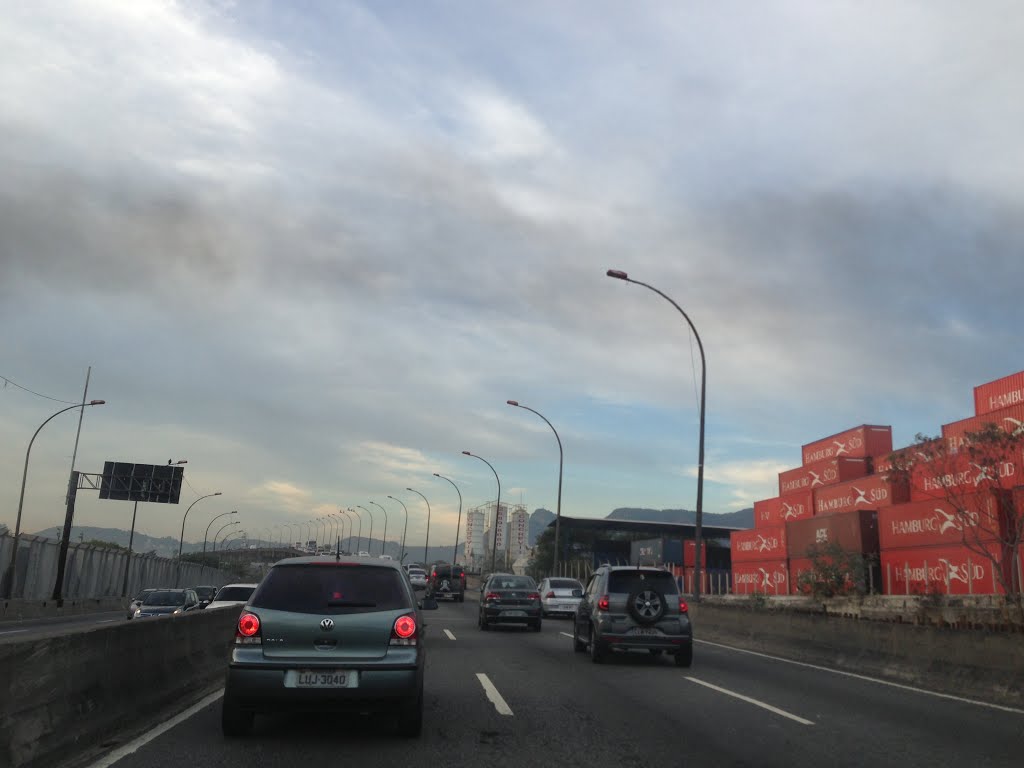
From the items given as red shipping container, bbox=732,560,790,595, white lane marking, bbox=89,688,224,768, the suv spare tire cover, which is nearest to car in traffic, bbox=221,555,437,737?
white lane marking, bbox=89,688,224,768

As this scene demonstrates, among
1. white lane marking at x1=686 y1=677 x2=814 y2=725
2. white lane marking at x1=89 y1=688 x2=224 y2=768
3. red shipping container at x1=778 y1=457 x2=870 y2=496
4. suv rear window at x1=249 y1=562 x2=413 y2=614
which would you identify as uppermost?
red shipping container at x1=778 y1=457 x2=870 y2=496

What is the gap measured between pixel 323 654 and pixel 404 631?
0.74m

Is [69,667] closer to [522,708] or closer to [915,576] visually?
[522,708]

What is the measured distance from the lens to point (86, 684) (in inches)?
288

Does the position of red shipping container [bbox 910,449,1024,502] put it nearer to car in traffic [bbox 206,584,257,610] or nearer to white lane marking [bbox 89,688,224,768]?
car in traffic [bbox 206,584,257,610]

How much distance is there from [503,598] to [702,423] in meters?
8.00

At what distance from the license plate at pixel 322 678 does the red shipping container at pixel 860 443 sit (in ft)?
177

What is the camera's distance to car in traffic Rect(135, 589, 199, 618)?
2512 centimetres

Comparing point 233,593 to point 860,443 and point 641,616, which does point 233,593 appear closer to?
point 641,616

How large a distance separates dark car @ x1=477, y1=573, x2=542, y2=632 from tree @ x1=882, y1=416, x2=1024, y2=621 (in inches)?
750

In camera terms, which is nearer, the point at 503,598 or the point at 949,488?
the point at 503,598

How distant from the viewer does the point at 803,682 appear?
13164 millimetres

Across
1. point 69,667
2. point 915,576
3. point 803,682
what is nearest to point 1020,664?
point 803,682

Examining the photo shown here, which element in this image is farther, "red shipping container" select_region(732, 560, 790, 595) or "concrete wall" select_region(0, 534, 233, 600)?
"red shipping container" select_region(732, 560, 790, 595)
